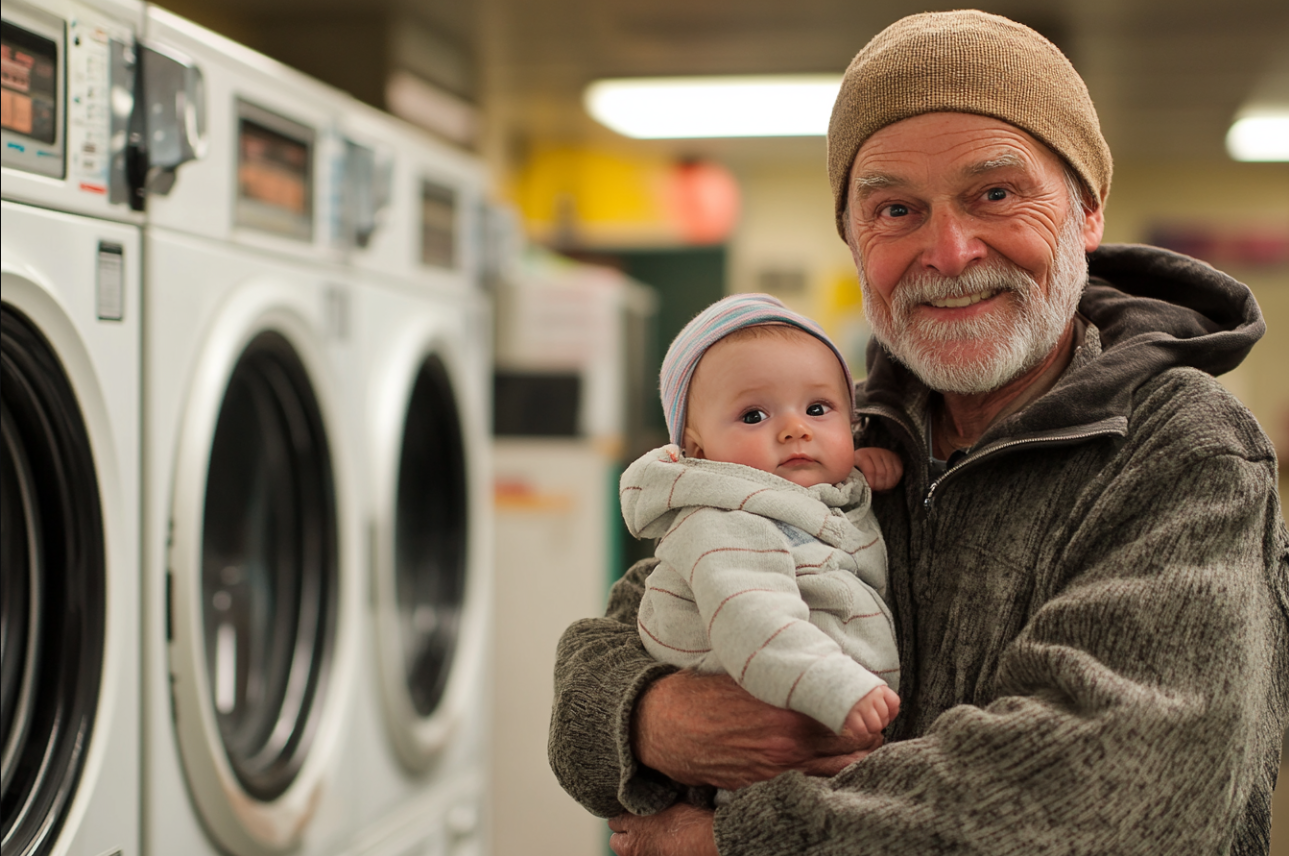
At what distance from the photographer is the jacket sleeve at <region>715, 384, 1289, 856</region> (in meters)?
0.90

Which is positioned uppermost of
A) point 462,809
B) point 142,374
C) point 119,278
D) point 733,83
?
point 733,83

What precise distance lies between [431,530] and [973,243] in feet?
6.12

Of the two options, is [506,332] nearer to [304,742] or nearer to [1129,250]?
[304,742]

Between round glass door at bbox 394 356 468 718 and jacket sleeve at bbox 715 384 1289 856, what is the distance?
173 cm

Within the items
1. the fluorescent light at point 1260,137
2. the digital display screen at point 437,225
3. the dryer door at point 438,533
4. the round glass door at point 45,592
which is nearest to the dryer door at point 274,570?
the dryer door at point 438,533

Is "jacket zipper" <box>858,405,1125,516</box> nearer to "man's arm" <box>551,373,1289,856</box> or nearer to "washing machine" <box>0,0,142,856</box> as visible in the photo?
"man's arm" <box>551,373,1289,856</box>

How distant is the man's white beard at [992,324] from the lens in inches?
46.2

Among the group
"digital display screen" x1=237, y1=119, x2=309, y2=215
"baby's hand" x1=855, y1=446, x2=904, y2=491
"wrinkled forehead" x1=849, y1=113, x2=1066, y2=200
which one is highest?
"digital display screen" x1=237, y1=119, x2=309, y2=215

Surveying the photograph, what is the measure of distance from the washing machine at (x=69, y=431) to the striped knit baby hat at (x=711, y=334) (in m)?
0.76

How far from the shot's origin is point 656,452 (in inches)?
47.4

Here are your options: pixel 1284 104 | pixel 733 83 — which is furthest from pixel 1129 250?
pixel 1284 104

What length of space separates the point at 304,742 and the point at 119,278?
927 mm

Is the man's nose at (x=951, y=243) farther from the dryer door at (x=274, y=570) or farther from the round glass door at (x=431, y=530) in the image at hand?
the round glass door at (x=431, y=530)

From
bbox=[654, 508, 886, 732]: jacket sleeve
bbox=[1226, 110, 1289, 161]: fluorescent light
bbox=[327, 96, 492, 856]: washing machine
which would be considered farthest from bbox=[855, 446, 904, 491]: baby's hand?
bbox=[1226, 110, 1289, 161]: fluorescent light
